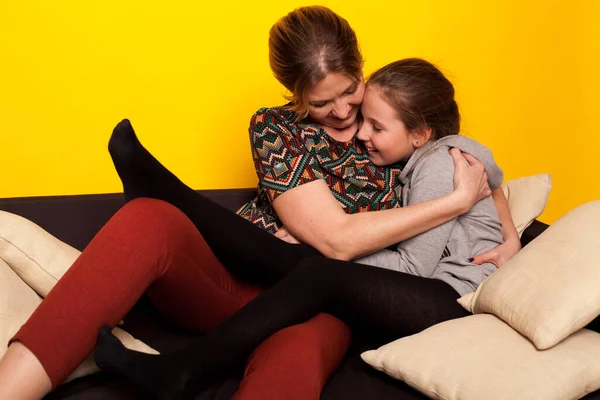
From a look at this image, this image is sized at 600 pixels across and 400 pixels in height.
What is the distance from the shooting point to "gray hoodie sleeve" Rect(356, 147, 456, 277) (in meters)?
2.00

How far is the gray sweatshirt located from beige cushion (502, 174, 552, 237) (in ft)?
0.71

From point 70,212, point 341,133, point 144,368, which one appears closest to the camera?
point 144,368

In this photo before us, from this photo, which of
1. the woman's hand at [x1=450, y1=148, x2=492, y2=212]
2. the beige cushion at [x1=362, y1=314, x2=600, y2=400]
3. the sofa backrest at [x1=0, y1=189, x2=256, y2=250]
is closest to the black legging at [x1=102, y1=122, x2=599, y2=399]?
the beige cushion at [x1=362, y1=314, x2=600, y2=400]

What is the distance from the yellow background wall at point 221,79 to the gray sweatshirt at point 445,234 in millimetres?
931

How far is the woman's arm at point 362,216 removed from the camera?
1.97m

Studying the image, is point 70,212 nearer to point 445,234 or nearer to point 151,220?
point 151,220

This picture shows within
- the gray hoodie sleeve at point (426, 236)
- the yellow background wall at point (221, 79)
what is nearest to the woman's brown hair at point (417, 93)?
the gray hoodie sleeve at point (426, 236)

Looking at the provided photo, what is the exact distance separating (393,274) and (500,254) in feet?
1.23

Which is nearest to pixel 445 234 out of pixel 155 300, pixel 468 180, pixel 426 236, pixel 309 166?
pixel 426 236

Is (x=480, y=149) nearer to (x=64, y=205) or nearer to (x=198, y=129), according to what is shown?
(x=198, y=129)

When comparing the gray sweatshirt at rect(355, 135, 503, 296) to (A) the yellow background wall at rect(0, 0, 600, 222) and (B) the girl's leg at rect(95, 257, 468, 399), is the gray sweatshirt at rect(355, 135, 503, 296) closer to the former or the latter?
(B) the girl's leg at rect(95, 257, 468, 399)

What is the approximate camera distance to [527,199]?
2.37 m

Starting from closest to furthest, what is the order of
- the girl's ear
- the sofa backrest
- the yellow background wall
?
1. the girl's ear
2. the sofa backrest
3. the yellow background wall

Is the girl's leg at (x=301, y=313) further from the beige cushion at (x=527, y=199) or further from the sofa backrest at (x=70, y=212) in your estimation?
the sofa backrest at (x=70, y=212)
